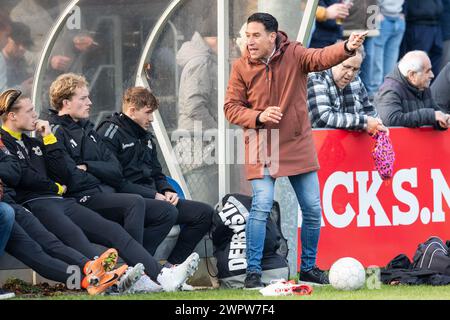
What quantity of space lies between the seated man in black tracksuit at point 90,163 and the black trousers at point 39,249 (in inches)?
20.8

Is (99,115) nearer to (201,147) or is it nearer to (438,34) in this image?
(201,147)

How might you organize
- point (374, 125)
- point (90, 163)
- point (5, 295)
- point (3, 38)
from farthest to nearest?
point (374, 125), point (3, 38), point (90, 163), point (5, 295)

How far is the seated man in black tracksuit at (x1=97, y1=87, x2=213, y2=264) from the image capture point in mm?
10234

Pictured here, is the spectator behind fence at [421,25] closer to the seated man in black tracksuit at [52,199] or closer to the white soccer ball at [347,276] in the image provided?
the white soccer ball at [347,276]

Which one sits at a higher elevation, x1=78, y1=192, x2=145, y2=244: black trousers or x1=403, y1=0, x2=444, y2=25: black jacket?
x1=403, y1=0, x2=444, y2=25: black jacket

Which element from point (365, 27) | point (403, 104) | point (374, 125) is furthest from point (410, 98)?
point (365, 27)

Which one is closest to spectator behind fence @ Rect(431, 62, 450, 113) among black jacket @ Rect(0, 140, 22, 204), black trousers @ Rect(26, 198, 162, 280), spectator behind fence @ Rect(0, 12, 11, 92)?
black trousers @ Rect(26, 198, 162, 280)

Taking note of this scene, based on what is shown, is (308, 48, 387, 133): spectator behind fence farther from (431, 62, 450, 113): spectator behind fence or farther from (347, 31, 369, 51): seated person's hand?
(431, 62, 450, 113): spectator behind fence

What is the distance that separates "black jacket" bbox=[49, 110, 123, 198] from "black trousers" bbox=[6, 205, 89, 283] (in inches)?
20.7

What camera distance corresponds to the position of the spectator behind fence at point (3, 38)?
35.1 ft

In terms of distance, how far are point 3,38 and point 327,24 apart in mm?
3248

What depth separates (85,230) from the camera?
9641mm

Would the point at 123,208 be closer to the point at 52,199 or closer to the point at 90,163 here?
the point at 90,163

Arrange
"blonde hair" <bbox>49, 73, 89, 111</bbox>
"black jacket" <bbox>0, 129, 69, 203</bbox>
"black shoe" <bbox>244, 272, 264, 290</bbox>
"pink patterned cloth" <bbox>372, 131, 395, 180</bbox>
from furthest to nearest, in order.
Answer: "pink patterned cloth" <bbox>372, 131, 395, 180</bbox>, "blonde hair" <bbox>49, 73, 89, 111</bbox>, "black shoe" <bbox>244, 272, 264, 290</bbox>, "black jacket" <bbox>0, 129, 69, 203</bbox>
